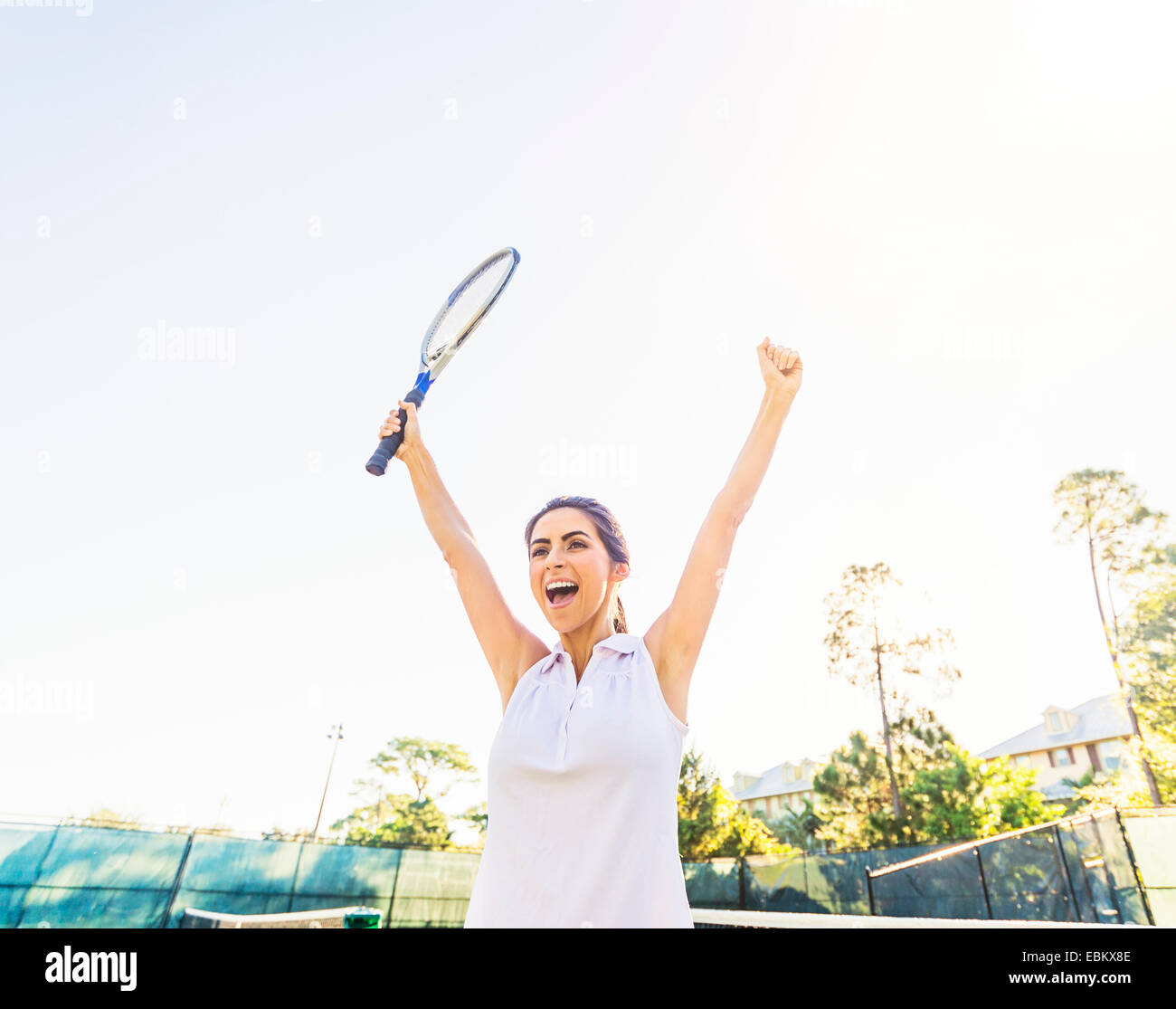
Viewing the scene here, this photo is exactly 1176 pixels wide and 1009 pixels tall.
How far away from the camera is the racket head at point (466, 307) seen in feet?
12.4

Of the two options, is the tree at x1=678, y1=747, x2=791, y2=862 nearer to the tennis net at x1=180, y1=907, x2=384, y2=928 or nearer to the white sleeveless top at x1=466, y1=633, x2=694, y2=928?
the tennis net at x1=180, y1=907, x2=384, y2=928

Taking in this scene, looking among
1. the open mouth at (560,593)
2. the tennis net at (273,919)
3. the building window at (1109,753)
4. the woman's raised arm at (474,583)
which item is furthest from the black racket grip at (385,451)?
the building window at (1109,753)

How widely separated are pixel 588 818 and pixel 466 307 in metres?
3.14

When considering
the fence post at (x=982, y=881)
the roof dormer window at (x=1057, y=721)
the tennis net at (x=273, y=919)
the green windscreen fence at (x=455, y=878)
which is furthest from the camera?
the roof dormer window at (x=1057, y=721)

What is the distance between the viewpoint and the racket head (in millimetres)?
3781

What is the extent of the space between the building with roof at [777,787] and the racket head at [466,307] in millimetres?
64165

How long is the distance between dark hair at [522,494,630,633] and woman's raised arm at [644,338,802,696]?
34 centimetres

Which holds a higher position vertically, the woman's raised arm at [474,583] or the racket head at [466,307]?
the racket head at [466,307]

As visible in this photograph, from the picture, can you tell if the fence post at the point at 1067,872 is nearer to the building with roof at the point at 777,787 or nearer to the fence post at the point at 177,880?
the fence post at the point at 177,880

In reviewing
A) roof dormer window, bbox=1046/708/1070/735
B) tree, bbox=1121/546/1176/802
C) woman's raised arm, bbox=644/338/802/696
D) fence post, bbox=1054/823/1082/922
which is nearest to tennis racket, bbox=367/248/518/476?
woman's raised arm, bbox=644/338/802/696

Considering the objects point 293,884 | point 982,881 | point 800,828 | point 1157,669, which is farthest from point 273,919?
point 800,828

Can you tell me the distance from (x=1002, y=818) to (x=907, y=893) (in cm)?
1065

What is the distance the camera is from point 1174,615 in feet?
67.9
